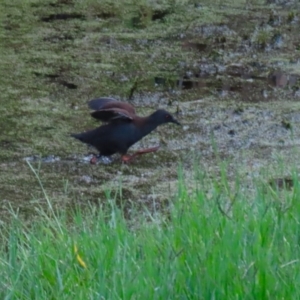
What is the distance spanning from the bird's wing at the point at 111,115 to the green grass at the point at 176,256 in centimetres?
142

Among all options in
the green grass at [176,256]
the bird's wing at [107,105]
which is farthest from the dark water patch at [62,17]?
the green grass at [176,256]

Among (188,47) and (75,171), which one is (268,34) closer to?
(188,47)

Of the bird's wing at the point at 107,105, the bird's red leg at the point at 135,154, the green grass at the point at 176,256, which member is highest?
the green grass at the point at 176,256

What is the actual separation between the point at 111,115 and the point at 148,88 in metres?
1.11

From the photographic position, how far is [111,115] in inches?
169

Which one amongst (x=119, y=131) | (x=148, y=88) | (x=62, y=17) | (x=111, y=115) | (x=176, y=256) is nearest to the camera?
(x=176, y=256)

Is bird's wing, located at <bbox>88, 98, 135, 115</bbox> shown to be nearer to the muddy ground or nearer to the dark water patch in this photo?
the muddy ground

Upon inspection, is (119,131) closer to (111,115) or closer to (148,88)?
(111,115)

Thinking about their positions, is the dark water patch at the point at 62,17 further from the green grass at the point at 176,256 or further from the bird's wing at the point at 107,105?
the green grass at the point at 176,256

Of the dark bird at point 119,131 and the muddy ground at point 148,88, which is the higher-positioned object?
the dark bird at point 119,131

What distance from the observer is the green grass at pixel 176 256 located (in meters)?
2.24

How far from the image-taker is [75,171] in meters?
4.17

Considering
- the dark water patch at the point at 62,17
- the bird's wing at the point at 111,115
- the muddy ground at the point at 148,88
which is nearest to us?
the muddy ground at the point at 148,88

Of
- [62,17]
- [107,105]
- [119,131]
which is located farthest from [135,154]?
[62,17]
